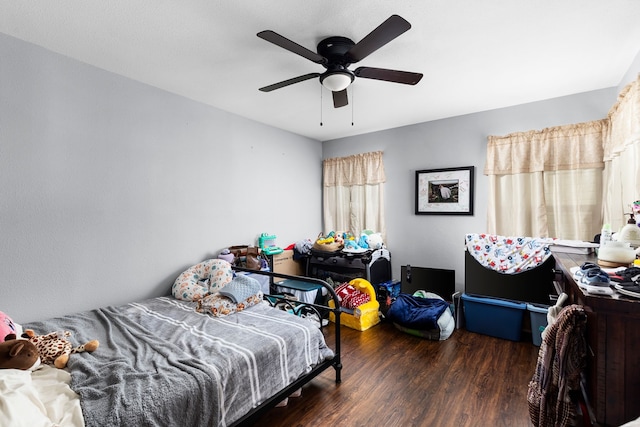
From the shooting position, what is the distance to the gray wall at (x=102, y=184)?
6.79 feet

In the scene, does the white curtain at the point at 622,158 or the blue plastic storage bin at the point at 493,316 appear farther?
the blue plastic storage bin at the point at 493,316

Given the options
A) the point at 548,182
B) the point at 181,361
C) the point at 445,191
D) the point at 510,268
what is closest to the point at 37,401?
the point at 181,361

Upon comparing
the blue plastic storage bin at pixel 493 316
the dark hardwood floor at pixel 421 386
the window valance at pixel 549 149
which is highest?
the window valance at pixel 549 149

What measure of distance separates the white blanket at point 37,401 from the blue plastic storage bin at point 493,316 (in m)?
3.29

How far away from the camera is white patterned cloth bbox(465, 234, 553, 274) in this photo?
9.29 feet

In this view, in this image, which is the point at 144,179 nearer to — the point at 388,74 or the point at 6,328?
the point at 6,328

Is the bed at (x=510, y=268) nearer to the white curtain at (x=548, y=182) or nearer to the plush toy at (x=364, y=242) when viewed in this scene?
the white curtain at (x=548, y=182)

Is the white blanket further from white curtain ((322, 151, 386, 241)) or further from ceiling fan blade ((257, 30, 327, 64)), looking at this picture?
white curtain ((322, 151, 386, 241))

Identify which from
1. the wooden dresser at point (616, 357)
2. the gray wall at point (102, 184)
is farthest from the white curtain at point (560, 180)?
the gray wall at point (102, 184)

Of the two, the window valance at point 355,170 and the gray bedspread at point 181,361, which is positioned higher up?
the window valance at point 355,170

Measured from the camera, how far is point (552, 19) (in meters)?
1.80

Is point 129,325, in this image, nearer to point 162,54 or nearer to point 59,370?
point 59,370

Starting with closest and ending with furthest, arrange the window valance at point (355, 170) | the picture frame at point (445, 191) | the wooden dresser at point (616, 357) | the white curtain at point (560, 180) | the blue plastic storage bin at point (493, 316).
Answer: the wooden dresser at point (616, 357)
the white curtain at point (560, 180)
the blue plastic storage bin at point (493, 316)
the picture frame at point (445, 191)
the window valance at point (355, 170)

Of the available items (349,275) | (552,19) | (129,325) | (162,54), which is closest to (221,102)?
(162,54)
